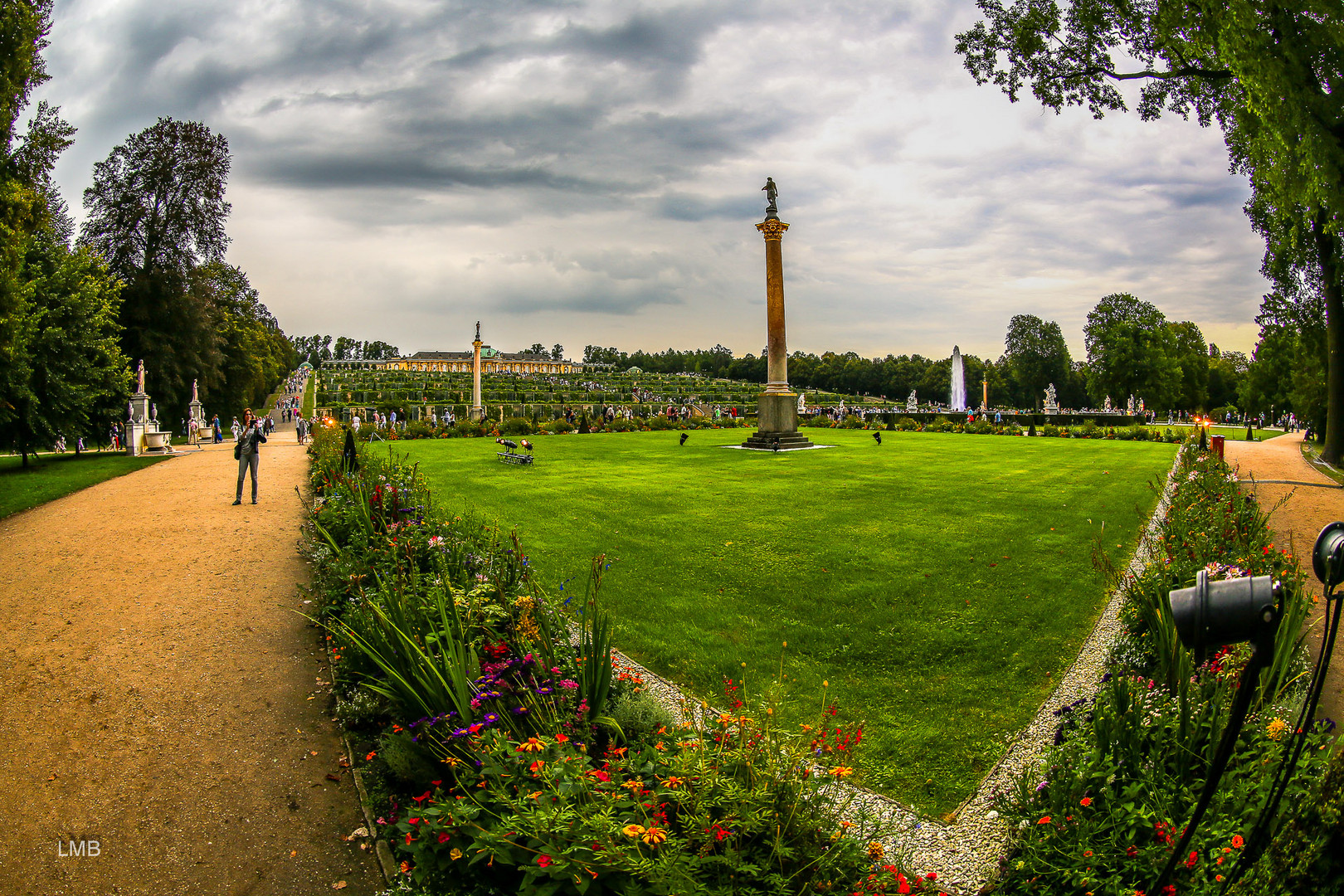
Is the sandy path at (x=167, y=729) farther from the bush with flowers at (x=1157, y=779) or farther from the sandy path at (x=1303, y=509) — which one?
the sandy path at (x=1303, y=509)

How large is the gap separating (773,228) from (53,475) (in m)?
20.4

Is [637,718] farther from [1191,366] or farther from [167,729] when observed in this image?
[1191,366]

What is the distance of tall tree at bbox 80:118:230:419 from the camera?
30.7 meters

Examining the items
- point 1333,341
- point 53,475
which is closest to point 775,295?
point 1333,341

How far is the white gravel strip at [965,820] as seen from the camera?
3.15 metres

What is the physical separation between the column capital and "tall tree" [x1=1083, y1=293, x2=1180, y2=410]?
3972cm

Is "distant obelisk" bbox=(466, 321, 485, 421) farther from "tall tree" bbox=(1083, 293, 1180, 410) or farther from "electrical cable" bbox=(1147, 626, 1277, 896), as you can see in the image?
"tall tree" bbox=(1083, 293, 1180, 410)

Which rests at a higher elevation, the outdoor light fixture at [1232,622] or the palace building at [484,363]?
the palace building at [484,363]

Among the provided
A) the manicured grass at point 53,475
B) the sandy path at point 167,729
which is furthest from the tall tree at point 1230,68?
the manicured grass at point 53,475

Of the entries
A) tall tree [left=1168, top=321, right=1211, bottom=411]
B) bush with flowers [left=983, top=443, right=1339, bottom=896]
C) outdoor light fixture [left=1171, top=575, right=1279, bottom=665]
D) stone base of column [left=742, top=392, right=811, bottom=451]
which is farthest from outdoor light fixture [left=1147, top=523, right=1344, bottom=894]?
tall tree [left=1168, top=321, right=1211, bottom=411]

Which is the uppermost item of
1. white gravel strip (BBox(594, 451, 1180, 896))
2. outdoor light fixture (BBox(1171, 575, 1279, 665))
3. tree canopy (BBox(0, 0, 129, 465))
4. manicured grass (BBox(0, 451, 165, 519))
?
tree canopy (BBox(0, 0, 129, 465))

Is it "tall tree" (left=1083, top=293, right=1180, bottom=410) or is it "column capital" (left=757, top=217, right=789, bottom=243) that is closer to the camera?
"column capital" (left=757, top=217, right=789, bottom=243)

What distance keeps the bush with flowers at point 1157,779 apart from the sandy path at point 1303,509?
0.83 metres

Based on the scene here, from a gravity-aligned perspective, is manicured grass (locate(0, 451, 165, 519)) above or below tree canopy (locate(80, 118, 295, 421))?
below
